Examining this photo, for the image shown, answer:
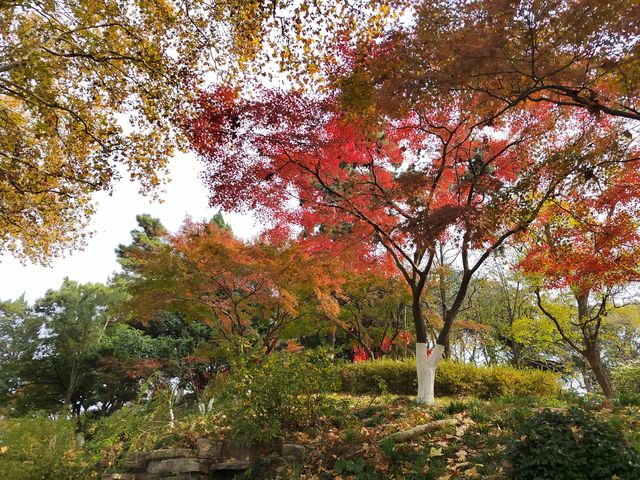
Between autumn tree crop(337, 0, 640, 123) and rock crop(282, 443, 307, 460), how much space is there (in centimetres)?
453

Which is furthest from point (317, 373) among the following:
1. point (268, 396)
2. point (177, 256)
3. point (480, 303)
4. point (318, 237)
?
point (480, 303)

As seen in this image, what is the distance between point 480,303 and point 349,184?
16530 mm

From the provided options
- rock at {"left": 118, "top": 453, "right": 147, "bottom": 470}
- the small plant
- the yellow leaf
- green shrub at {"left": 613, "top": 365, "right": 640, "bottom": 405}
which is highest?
green shrub at {"left": 613, "top": 365, "right": 640, "bottom": 405}

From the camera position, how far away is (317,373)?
18.8ft

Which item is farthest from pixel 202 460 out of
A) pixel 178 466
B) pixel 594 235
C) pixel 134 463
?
pixel 594 235

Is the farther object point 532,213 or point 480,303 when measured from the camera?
point 480,303

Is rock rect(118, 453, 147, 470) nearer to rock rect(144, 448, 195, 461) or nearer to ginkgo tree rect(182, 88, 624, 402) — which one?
rock rect(144, 448, 195, 461)

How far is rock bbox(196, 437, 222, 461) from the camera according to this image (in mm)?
5906

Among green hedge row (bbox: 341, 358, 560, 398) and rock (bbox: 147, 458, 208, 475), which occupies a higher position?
green hedge row (bbox: 341, 358, 560, 398)

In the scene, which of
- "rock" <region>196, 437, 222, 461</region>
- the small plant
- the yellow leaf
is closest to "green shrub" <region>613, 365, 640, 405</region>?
the yellow leaf


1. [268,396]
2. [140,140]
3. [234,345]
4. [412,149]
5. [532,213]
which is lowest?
[268,396]

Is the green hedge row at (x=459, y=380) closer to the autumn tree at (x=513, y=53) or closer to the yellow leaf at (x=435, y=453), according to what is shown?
the yellow leaf at (x=435, y=453)

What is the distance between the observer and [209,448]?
19.6ft

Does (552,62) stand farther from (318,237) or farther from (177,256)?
(177,256)
